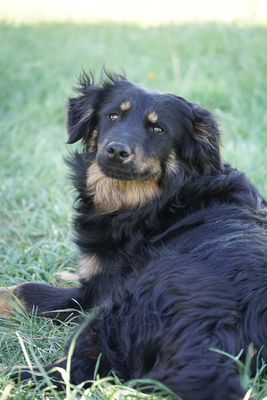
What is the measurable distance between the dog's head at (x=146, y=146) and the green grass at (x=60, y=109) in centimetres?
39

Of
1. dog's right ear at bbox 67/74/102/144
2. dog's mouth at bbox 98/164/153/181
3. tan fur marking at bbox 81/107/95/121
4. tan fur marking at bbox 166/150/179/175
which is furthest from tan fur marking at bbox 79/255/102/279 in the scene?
tan fur marking at bbox 81/107/95/121

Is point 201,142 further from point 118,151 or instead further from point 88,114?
point 88,114

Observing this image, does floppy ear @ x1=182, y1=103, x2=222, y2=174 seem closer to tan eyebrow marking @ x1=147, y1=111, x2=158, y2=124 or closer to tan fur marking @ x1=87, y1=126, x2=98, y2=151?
tan eyebrow marking @ x1=147, y1=111, x2=158, y2=124

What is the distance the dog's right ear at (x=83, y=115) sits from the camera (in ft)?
11.5

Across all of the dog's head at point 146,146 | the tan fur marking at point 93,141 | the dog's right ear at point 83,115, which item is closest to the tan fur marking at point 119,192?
the dog's head at point 146,146

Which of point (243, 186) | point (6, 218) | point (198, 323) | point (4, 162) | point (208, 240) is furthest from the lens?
point (4, 162)

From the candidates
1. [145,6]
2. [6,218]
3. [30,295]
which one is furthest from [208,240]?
[145,6]

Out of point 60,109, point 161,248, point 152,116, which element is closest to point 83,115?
point 152,116

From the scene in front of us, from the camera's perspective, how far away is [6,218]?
453cm

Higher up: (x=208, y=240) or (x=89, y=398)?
(x=208, y=240)

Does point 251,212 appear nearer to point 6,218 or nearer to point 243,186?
point 243,186

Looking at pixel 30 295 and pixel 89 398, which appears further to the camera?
pixel 30 295

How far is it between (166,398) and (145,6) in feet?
36.7

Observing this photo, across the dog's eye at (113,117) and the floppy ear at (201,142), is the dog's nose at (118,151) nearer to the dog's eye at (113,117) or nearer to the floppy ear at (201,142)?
the dog's eye at (113,117)
